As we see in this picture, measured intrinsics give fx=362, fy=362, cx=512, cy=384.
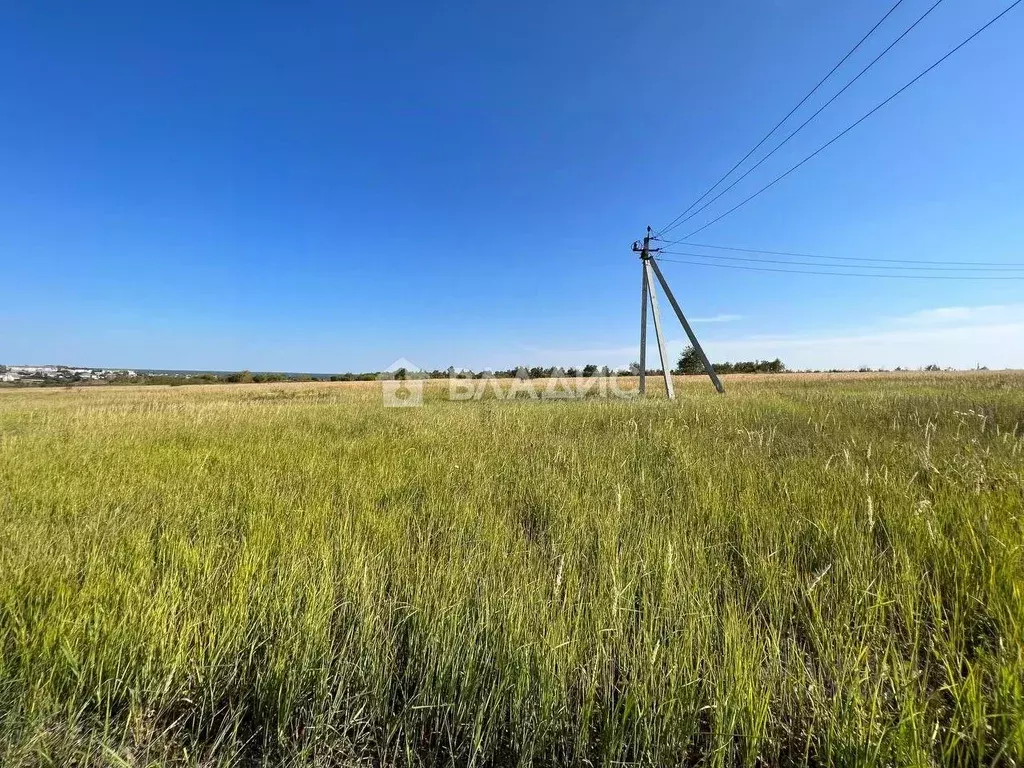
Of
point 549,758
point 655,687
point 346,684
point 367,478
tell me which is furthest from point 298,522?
point 655,687

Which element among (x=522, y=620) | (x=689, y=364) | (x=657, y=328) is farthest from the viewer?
(x=689, y=364)

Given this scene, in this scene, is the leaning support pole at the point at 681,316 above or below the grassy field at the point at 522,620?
above

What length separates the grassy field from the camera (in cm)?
109

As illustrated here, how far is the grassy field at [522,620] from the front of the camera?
1.09 metres

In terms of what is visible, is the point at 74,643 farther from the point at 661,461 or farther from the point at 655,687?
the point at 661,461

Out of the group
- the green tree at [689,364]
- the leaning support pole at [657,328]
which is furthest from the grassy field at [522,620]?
the green tree at [689,364]

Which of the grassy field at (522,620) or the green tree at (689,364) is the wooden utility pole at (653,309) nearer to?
the grassy field at (522,620)

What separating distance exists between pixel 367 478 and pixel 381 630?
2.32 m

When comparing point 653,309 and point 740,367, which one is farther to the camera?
point 740,367

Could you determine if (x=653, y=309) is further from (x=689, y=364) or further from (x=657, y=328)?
(x=689, y=364)

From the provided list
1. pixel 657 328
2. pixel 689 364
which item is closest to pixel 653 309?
pixel 657 328

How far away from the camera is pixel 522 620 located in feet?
4.84

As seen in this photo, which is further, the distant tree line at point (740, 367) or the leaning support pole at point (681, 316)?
the distant tree line at point (740, 367)

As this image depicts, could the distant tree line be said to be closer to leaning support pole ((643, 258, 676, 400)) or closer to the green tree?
the green tree
